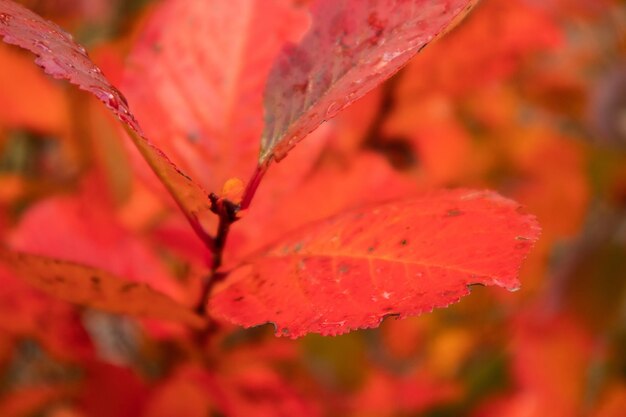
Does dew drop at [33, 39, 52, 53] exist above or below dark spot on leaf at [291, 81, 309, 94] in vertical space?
above

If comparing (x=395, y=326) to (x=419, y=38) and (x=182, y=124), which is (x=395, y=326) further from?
(x=419, y=38)

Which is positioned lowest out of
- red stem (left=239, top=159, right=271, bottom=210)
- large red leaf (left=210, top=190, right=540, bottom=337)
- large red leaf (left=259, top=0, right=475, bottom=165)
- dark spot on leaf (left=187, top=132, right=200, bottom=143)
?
large red leaf (left=210, top=190, right=540, bottom=337)

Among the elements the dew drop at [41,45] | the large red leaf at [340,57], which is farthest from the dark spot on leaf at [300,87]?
the dew drop at [41,45]

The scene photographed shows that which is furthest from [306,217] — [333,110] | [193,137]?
[333,110]

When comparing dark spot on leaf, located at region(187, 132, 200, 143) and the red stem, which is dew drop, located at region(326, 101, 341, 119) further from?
dark spot on leaf, located at region(187, 132, 200, 143)

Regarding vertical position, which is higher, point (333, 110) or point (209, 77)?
point (209, 77)

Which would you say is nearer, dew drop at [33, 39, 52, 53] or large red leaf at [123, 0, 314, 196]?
dew drop at [33, 39, 52, 53]

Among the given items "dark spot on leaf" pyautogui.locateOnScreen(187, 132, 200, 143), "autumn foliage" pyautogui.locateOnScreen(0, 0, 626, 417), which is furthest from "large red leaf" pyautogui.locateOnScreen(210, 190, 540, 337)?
"dark spot on leaf" pyautogui.locateOnScreen(187, 132, 200, 143)

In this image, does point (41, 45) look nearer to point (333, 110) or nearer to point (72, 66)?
point (72, 66)
